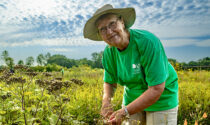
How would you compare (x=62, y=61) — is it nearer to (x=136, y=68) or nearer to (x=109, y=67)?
(x=109, y=67)

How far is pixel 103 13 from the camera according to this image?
6.48 ft

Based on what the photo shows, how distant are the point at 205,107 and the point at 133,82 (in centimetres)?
338

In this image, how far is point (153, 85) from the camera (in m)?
1.78

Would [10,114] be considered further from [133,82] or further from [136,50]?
[136,50]

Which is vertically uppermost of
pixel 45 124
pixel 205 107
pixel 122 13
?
pixel 122 13

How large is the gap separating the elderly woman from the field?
0.30m

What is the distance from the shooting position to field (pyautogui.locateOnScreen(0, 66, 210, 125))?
232 cm

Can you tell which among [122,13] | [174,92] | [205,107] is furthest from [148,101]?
[205,107]

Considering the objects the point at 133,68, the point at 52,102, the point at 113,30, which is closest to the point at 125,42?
the point at 113,30

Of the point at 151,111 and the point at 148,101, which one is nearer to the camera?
the point at 148,101

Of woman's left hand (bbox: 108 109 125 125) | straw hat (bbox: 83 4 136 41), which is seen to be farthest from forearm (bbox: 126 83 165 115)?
straw hat (bbox: 83 4 136 41)

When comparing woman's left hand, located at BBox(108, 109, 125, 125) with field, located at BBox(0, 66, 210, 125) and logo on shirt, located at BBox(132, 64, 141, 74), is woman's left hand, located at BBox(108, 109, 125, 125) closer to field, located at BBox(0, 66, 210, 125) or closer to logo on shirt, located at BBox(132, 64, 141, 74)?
field, located at BBox(0, 66, 210, 125)

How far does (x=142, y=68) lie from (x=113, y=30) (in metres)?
0.56

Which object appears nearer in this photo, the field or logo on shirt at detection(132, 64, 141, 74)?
logo on shirt at detection(132, 64, 141, 74)
